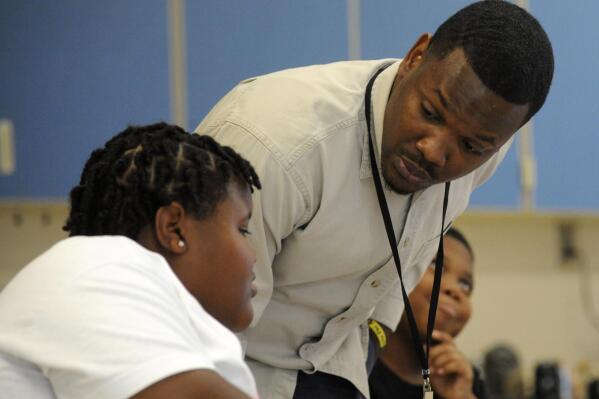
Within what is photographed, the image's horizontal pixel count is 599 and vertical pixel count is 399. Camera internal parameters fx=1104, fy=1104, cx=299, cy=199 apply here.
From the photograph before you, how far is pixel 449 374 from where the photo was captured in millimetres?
2232

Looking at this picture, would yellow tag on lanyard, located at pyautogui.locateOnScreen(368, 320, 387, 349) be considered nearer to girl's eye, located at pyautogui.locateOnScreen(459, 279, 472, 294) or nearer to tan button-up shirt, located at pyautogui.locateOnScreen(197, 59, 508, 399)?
tan button-up shirt, located at pyautogui.locateOnScreen(197, 59, 508, 399)

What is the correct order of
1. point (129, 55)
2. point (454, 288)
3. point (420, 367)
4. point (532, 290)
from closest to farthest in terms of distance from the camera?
point (420, 367)
point (454, 288)
point (129, 55)
point (532, 290)

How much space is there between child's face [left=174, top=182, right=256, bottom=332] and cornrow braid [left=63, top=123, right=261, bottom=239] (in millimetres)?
17

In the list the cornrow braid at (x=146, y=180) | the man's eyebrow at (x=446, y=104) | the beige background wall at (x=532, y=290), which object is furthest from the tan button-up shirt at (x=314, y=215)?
the beige background wall at (x=532, y=290)

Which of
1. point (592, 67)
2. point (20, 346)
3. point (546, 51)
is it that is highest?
point (546, 51)

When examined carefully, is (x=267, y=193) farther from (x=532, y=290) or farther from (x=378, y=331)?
(x=532, y=290)

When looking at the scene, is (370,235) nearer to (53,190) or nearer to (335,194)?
(335,194)

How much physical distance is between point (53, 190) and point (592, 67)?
5.45ft

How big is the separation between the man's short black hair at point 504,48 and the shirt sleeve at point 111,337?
24.9 inches

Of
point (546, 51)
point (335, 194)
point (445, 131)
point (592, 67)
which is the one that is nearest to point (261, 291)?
point (335, 194)

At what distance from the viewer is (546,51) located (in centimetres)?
147

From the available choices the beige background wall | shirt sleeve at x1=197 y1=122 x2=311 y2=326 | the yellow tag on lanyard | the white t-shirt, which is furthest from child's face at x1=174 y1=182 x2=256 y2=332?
the beige background wall

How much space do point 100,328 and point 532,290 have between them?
3.05 meters

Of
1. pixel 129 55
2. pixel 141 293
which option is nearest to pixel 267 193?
pixel 141 293
